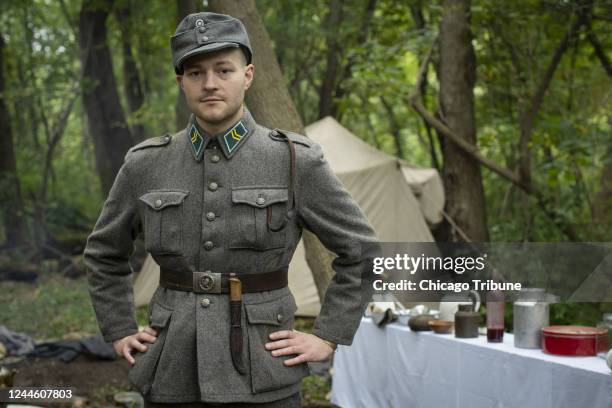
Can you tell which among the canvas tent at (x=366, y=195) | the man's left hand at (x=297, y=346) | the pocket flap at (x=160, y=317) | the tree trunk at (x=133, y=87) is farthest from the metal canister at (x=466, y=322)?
the tree trunk at (x=133, y=87)

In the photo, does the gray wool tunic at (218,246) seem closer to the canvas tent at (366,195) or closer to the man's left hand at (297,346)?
the man's left hand at (297,346)

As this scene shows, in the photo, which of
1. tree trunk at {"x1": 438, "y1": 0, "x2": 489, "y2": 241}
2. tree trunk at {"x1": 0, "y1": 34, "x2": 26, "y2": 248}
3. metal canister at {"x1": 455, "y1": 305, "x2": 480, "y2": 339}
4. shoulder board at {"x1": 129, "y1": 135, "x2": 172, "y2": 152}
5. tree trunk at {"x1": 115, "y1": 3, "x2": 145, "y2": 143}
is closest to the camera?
shoulder board at {"x1": 129, "y1": 135, "x2": 172, "y2": 152}

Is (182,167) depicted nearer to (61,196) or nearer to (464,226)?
(464,226)

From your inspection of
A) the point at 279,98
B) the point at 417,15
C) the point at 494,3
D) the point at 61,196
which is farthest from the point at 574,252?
the point at 61,196

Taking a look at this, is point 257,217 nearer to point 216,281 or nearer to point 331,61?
point 216,281

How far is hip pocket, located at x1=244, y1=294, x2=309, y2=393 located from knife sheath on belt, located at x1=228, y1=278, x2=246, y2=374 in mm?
30

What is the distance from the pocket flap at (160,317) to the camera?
234 cm

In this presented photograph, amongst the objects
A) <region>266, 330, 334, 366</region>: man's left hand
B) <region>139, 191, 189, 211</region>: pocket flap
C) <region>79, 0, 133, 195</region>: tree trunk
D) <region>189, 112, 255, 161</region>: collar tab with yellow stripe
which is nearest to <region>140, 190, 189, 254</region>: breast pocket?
<region>139, 191, 189, 211</region>: pocket flap

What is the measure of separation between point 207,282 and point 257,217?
0.23 metres

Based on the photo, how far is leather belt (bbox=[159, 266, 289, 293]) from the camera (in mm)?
2309

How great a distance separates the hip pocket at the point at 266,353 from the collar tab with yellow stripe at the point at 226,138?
45cm

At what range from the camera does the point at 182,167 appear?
2.44m

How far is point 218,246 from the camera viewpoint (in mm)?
2324

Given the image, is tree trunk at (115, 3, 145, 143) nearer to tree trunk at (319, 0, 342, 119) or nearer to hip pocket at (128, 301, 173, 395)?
tree trunk at (319, 0, 342, 119)
